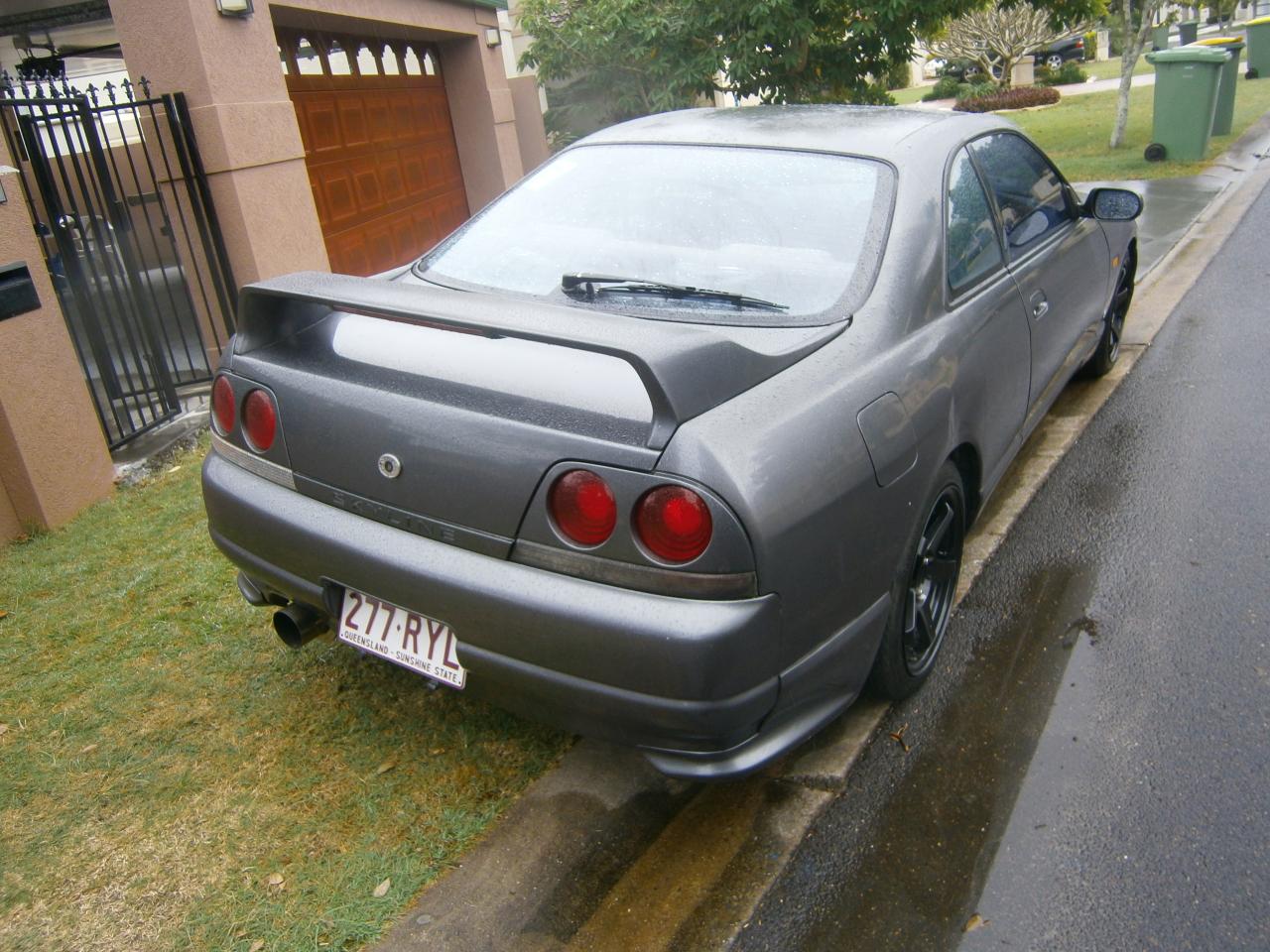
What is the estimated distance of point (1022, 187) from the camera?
13.2ft

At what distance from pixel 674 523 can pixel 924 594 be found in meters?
1.25

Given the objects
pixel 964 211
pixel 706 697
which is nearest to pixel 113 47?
pixel 964 211

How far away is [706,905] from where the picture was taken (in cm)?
240


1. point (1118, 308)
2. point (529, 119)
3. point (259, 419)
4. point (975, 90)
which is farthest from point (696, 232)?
point (975, 90)

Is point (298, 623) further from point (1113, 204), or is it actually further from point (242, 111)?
point (242, 111)

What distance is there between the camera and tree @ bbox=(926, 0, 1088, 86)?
26547 millimetres

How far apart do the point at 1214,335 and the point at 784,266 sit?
4634 mm

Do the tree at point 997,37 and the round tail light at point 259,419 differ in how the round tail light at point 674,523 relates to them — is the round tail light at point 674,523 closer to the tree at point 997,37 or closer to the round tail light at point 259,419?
the round tail light at point 259,419

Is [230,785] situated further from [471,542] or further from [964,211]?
[964,211]

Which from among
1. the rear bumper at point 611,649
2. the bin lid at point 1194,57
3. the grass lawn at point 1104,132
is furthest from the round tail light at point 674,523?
the bin lid at point 1194,57

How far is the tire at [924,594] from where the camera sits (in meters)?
2.78

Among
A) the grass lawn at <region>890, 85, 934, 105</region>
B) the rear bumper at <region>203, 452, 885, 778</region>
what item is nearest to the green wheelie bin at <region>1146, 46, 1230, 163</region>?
the rear bumper at <region>203, 452, 885, 778</region>

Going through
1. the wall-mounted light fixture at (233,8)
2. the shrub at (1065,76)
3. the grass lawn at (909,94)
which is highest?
the wall-mounted light fixture at (233,8)

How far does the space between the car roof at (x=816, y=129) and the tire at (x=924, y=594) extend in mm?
1076
